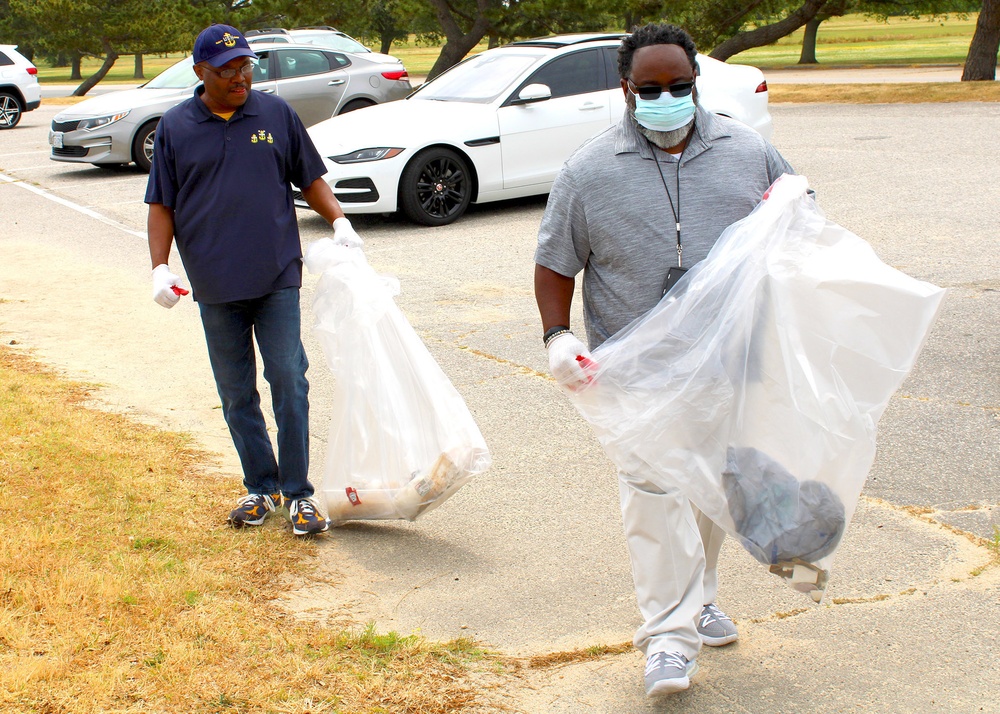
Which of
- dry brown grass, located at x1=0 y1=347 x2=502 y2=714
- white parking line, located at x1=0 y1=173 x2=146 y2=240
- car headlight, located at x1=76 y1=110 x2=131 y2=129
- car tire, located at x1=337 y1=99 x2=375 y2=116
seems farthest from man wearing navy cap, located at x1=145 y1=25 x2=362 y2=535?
car tire, located at x1=337 y1=99 x2=375 y2=116

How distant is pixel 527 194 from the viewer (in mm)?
10688

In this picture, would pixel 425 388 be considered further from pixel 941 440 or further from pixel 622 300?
pixel 941 440

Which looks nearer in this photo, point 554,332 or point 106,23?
point 554,332

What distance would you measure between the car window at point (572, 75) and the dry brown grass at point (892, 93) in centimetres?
1035

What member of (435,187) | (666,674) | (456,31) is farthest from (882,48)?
(666,674)

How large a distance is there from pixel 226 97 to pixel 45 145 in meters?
17.0

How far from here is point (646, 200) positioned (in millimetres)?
2832

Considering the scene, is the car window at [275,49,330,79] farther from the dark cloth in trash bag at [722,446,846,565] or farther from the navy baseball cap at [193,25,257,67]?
the dark cloth in trash bag at [722,446,846,565]

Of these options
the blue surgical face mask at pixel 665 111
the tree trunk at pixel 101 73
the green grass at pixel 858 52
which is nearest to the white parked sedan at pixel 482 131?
the blue surgical face mask at pixel 665 111

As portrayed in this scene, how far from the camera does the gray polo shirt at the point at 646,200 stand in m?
2.83

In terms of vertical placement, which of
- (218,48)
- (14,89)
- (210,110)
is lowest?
(14,89)

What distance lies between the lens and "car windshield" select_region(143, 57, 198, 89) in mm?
14761

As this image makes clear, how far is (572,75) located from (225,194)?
7.53 metres

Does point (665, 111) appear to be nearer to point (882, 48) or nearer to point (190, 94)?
point (190, 94)
